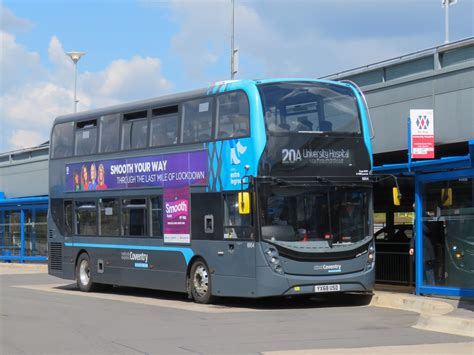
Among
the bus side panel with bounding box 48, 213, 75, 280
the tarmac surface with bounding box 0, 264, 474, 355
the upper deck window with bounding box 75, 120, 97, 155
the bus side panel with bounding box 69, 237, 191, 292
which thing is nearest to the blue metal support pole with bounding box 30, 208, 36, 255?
the bus side panel with bounding box 48, 213, 75, 280

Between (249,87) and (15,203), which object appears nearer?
(249,87)

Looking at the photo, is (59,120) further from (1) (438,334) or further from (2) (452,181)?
(1) (438,334)

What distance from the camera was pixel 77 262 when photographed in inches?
865

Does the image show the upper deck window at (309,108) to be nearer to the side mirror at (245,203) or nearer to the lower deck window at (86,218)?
the side mirror at (245,203)

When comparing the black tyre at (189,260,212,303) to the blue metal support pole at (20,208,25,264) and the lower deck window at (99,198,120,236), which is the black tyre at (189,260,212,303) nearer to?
the lower deck window at (99,198,120,236)

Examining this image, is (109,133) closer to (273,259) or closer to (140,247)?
(140,247)

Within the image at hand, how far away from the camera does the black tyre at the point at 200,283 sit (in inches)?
675

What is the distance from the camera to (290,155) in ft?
52.2

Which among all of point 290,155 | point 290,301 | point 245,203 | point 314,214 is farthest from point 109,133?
point 314,214

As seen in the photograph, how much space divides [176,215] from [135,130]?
2.64m

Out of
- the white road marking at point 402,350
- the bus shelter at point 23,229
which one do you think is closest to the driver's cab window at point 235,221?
the white road marking at point 402,350

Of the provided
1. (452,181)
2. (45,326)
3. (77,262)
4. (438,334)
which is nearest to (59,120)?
(77,262)

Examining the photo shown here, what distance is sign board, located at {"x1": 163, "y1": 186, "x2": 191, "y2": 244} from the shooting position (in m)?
17.8

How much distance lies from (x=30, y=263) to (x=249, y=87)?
2497 cm
